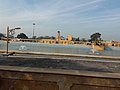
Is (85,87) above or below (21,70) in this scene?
below

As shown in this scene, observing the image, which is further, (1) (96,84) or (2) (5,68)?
(2) (5,68)

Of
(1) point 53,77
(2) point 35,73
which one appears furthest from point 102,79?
(2) point 35,73

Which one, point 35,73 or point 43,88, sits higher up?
point 35,73

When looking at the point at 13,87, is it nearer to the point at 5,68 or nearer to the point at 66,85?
the point at 5,68

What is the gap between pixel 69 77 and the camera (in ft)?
16.9

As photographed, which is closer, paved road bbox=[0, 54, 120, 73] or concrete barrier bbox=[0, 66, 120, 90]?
concrete barrier bbox=[0, 66, 120, 90]

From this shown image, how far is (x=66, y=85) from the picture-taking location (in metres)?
5.19

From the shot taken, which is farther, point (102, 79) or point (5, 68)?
point (5, 68)

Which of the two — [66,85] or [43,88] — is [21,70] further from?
[66,85]

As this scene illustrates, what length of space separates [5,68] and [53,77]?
1.15 metres

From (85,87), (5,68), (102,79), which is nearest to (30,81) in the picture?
(5,68)

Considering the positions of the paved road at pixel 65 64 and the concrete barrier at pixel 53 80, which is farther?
the paved road at pixel 65 64

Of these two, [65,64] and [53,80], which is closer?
[53,80]

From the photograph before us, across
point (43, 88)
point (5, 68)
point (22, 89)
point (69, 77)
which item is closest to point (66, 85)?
point (69, 77)
